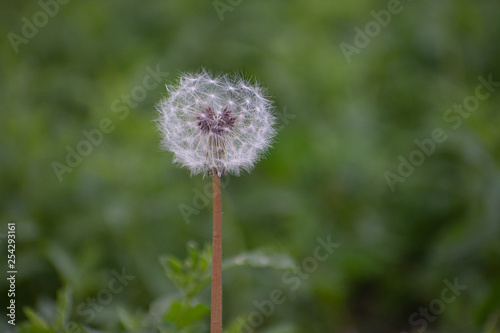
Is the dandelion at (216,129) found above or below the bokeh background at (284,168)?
below

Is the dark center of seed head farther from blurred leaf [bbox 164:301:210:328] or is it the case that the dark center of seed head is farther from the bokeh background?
the bokeh background

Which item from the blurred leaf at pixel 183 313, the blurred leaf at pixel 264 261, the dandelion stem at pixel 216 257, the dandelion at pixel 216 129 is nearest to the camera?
the dandelion stem at pixel 216 257

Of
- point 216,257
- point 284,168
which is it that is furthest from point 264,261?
point 284,168

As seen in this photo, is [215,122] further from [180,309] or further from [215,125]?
[180,309]

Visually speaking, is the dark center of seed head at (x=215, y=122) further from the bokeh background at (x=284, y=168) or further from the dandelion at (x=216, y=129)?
the bokeh background at (x=284, y=168)

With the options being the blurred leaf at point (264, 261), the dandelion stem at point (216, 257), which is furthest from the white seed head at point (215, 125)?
the blurred leaf at point (264, 261)

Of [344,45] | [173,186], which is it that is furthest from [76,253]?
[344,45]

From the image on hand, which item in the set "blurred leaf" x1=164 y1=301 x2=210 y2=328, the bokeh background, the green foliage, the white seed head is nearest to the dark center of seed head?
the white seed head

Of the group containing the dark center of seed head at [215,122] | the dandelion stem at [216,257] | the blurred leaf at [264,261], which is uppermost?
the dark center of seed head at [215,122]
